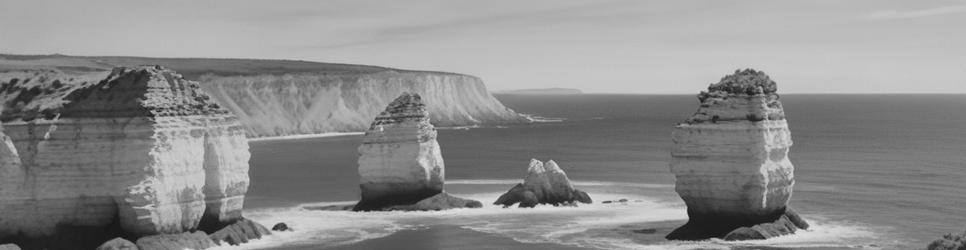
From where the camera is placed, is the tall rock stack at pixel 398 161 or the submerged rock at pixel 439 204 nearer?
the submerged rock at pixel 439 204

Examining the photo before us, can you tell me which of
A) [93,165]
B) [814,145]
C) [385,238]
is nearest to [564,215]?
[385,238]

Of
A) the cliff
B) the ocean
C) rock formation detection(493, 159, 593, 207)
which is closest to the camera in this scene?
the ocean

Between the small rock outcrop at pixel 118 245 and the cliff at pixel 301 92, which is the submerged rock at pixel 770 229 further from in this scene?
the cliff at pixel 301 92

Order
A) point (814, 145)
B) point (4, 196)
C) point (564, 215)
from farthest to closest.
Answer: point (814, 145)
point (564, 215)
point (4, 196)

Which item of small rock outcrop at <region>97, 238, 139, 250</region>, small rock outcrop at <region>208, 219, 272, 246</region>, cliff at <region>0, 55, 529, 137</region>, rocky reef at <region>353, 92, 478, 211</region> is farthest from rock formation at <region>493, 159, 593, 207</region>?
cliff at <region>0, 55, 529, 137</region>

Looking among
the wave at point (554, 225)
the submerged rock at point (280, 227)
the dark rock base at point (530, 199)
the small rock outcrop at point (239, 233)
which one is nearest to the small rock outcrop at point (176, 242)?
the small rock outcrop at point (239, 233)

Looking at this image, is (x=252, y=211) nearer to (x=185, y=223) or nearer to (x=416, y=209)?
(x=416, y=209)

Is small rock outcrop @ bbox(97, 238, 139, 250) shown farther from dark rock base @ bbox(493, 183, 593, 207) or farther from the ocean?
dark rock base @ bbox(493, 183, 593, 207)
